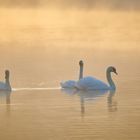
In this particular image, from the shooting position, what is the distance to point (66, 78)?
21141mm

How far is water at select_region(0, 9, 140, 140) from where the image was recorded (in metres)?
13.1

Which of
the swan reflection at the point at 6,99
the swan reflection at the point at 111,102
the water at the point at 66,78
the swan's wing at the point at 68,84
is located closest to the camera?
the water at the point at 66,78

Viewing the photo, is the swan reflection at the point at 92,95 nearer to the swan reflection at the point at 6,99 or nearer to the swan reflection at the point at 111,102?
the swan reflection at the point at 111,102

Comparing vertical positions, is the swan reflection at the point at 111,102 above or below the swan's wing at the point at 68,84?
below

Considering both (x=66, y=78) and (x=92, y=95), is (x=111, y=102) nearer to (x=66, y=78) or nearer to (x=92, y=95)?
(x=92, y=95)

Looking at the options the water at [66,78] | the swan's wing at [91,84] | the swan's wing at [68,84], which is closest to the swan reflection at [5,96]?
the water at [66,78]

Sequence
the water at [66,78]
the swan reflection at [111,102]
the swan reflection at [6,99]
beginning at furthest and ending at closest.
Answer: the swan reflection at [6,99], the swan reflection at [111,102], the water at [66,78]

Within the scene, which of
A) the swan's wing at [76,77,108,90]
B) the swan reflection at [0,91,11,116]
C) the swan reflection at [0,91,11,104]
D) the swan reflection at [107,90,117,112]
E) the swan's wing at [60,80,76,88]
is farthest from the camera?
the swan's wing at [60,80,76,88]

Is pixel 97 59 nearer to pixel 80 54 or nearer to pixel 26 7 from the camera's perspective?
pixel 80 54

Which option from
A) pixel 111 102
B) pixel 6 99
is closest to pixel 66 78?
pixel 6 99

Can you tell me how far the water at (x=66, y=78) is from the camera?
13055mm

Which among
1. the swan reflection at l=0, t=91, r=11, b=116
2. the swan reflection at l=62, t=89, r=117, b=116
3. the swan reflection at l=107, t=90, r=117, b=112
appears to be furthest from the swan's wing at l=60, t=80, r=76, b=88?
the swan reflection at l=0, t=91, r=11, b=116

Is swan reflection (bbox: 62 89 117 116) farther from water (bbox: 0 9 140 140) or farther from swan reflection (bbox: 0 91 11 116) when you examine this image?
swan reflection (bbox: 0 91 11 116)

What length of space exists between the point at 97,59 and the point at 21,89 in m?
8.56
